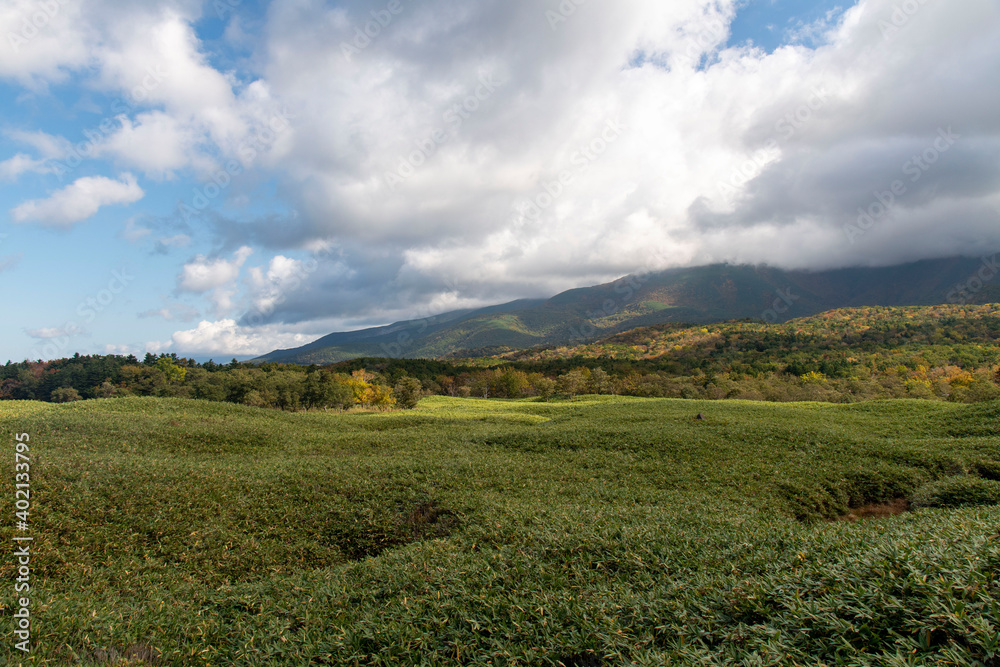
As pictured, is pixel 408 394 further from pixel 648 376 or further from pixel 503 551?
pixel 503 551

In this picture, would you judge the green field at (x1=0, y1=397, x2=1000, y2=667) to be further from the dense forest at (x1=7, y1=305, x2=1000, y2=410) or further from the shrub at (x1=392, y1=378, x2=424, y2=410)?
the shrub at (x1=392, y1=378, x2=424, y2=410)

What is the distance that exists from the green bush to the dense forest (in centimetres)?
4345

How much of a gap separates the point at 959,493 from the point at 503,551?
16840 millimetres

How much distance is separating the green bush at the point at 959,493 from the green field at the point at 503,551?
73mm

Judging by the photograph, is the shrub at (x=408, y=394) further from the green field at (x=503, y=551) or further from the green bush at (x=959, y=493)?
the green bush at (x=959, y=493)

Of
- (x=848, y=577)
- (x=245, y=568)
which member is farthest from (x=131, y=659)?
(x=848, y=577)

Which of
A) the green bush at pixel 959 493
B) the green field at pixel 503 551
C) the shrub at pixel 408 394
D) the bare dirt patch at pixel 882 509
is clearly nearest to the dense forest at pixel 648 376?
the shrub at pixel 408 394

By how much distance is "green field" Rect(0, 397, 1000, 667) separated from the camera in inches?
197

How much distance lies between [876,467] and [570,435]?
570 inches

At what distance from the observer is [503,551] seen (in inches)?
363

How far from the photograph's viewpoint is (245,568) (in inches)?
423

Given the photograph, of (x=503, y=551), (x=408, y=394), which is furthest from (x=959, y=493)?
(x=408, y=394)

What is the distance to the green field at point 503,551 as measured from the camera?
500 centimetres

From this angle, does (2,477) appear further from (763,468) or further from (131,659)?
(763,468)
